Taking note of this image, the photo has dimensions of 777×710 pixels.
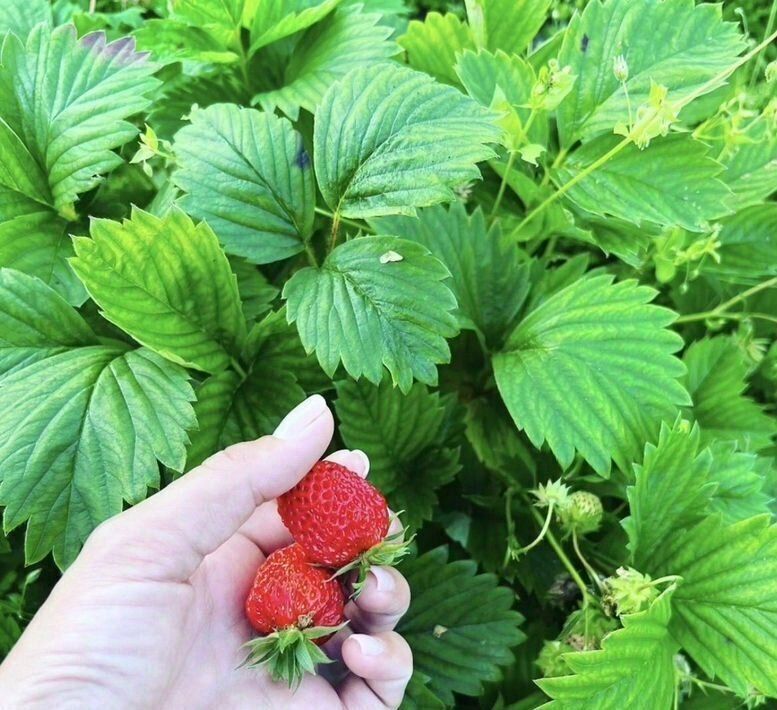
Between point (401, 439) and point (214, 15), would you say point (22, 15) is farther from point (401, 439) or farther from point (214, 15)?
point (401, 439)

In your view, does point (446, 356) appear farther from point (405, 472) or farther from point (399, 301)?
point (405, 472)

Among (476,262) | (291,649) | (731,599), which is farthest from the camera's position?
(476,262)

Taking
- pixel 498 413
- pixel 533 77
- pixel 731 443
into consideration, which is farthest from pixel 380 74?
pixel 731 443

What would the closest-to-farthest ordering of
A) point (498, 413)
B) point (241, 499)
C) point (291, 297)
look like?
1. point (241, 499)
2. point (291, 297)
3. point (498, 413)

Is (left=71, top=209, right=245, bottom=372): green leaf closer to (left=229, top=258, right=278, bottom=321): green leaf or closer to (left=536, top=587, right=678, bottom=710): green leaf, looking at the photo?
(left=229, top=258, right=278, bottom=321): green leaf

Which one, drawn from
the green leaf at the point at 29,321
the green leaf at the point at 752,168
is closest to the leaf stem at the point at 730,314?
the green leaf at the point at 752,168

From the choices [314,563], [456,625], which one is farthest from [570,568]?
[314,563]

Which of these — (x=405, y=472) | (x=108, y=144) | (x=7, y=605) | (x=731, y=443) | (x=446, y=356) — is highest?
(x=108, y=144)
